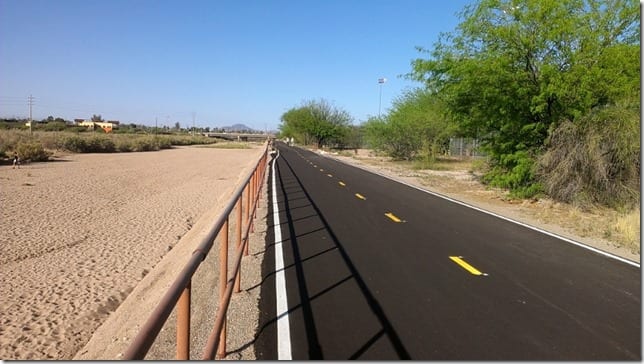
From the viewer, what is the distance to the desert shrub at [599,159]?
617 inches

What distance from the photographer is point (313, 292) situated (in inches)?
265

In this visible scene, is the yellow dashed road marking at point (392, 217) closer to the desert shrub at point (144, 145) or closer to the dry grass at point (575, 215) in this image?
the dry grass at point (575, 215)

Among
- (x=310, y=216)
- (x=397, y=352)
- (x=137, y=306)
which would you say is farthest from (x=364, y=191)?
(x=397, y=352)

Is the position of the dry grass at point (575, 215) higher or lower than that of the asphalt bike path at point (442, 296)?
higher

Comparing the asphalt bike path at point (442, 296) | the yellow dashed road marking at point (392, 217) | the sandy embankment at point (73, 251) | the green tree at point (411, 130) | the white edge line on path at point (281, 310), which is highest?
the green tree at point (411, 130)

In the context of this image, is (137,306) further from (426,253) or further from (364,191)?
(364,191)

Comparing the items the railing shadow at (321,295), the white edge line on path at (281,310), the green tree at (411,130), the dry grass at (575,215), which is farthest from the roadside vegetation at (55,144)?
the white edge line on path at (281,310)

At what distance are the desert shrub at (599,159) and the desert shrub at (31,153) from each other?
3842cm

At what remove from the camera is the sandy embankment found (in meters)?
6.75

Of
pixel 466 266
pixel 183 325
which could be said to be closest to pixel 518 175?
pixel 466 266

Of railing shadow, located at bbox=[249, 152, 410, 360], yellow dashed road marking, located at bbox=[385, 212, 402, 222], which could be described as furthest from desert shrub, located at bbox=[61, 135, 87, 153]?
railing shadow, located at bbox=[249, 152, 410, 360]

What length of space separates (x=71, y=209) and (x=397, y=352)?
51.6 feet

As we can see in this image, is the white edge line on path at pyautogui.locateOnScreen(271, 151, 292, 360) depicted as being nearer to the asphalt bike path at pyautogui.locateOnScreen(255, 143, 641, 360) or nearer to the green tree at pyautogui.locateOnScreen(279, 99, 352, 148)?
the asphalt bike path at pyautogui.locateOnScreen(255, 143, 641, 360)

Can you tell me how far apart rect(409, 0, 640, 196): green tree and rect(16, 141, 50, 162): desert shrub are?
34.6 meters
